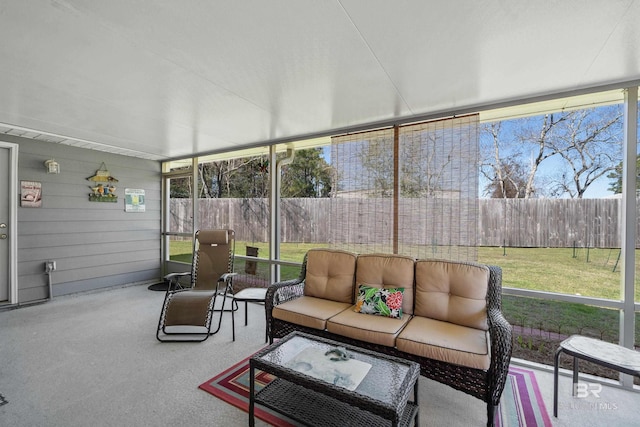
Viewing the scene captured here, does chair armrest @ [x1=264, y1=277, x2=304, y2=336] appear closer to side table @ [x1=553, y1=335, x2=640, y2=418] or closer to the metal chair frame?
the metal chair frame

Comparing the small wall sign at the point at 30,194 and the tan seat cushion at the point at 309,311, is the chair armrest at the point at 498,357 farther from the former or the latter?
the small wall sign at the point at 30,194

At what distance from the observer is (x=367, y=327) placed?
2332mm

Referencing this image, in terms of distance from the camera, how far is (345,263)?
3088 millimetres

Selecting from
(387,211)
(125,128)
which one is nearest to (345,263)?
(387,211)

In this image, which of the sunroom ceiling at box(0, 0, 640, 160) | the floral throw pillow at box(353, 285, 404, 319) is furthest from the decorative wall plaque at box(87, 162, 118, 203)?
the floral throw pillow at box(353, 285, 404, 319)

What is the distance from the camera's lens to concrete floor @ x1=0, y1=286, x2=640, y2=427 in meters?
1.93

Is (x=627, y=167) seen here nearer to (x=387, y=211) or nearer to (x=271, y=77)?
(x=387, y=211)

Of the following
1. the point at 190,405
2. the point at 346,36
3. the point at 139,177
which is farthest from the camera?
the point at 139,177

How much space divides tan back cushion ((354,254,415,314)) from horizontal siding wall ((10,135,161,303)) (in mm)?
4653

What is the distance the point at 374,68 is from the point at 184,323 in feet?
10.3

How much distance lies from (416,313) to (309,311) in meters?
0.99

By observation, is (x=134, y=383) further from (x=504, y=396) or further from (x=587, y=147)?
(x=587, y=147)

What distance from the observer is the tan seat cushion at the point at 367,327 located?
2223mm

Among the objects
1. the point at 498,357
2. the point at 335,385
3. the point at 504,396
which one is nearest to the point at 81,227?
the point at 335,385
